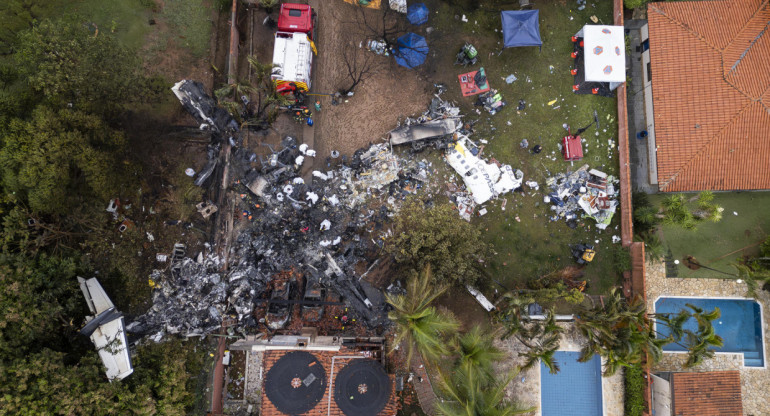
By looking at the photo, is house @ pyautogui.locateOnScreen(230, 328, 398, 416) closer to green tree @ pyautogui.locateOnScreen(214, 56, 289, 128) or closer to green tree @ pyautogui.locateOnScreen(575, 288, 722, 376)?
green tree @ pyautogui.locateOnScreen(575, 288, 722, 376)

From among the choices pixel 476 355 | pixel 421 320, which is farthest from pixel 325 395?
pixel 476 355

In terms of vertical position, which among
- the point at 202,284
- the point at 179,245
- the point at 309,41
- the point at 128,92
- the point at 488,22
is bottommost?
the point at 202,284

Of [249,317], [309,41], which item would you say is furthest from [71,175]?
[309,41]

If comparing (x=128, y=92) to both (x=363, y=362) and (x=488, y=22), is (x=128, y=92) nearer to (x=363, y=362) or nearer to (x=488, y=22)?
(x=363, y=362)

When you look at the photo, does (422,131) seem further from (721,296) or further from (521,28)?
(721,296)

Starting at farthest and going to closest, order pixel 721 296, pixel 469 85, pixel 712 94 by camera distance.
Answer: pixel 469 85 → pixel 721 296 → pixel 712 94

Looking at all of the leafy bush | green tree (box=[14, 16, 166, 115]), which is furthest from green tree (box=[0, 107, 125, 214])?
the leafy bush

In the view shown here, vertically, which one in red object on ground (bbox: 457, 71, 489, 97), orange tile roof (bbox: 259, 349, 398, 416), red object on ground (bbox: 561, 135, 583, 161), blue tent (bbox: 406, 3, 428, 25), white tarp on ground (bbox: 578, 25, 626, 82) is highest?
blue tent (bbox: 406, 3, 428, 25)
